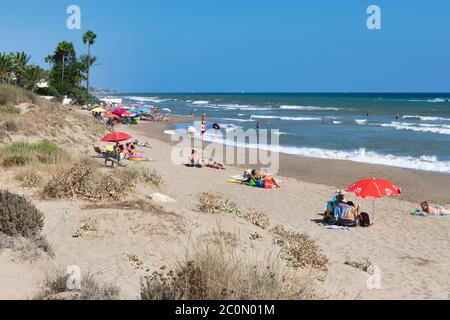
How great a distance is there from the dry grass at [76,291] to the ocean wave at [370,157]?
57.8 ft

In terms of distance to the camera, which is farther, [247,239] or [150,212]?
[150,212]

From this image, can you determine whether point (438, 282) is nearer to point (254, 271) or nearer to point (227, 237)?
point (227, 237)

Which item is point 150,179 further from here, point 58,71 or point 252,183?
point 58,71

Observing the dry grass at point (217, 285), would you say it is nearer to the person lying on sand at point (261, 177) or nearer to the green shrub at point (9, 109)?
the person lying on sand at point (261, 177)

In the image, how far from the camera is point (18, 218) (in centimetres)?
660

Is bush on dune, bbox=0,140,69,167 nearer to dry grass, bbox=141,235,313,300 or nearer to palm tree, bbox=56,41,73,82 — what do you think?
dry grass, bbox=141,235,313,300

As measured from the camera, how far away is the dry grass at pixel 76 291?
4.71 meters

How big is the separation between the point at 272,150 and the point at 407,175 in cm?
848

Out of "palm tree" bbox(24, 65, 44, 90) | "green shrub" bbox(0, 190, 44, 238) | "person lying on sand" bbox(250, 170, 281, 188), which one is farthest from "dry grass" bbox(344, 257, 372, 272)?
"palm tree" bbox(24, 65, 44, 90)

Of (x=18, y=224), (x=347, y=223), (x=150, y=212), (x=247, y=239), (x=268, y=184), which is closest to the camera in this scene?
(x=18, y=224)

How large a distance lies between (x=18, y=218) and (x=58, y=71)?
55095 millimetres

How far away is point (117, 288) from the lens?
5.32 meters

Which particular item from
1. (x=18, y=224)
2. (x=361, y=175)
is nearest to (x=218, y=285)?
(x=18, y=224)

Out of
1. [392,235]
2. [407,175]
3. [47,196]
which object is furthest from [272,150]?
[47,196]
